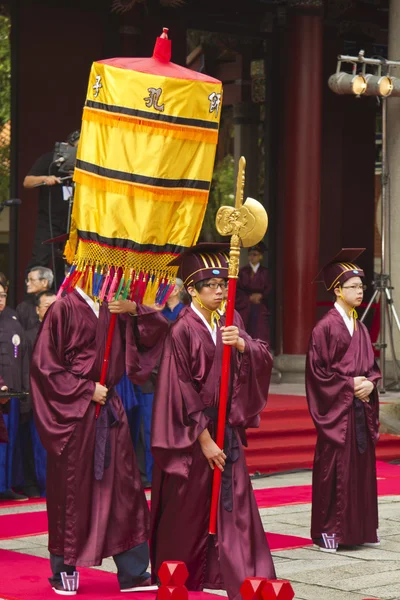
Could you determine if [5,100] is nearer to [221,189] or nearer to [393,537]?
[221,189]

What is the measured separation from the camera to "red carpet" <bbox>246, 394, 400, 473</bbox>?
37.4ft

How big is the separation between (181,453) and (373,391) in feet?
7.97

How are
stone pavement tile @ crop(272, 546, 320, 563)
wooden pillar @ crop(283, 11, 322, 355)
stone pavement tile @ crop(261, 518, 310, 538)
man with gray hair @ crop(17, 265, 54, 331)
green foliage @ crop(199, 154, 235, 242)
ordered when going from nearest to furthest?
stone pavement tile @ crop(272, 546, 320, 563) < stone pavement tile @ crop(261, 518, 310, 538) < man with gray hair @ crop(17, 265, 54, 331) < wooden pillar @ crop(283, 11, 322, 355) < green foliage @ crop(199, 154, 235, 242)

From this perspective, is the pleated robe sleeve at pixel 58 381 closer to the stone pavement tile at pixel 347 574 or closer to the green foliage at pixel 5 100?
the stone pavement tile at pixel 347 574

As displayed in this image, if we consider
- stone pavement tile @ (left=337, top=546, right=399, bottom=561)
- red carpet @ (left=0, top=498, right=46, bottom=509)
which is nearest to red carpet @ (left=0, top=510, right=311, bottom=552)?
stone pavement tile @ (left=337, top=546, right=399, bottom=561)

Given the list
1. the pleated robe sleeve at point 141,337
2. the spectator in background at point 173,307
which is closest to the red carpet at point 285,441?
the spectator in background at point 173,307

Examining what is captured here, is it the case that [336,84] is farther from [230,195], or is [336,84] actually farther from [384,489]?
[384,489]

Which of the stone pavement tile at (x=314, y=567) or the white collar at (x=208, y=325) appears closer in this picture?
the white collar at (x=208, y=325)

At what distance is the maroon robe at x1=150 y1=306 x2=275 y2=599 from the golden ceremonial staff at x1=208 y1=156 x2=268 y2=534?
0.08m

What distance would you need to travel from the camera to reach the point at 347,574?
737cm

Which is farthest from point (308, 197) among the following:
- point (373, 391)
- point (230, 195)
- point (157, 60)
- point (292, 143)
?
point (157, 60)

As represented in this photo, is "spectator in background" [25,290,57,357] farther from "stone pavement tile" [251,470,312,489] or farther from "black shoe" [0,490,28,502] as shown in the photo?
"stone pavement tile" [251,470,312,489]

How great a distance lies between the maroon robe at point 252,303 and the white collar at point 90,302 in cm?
815

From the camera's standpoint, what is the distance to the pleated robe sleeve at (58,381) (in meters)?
6.82
